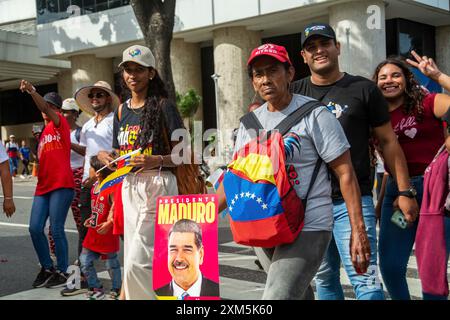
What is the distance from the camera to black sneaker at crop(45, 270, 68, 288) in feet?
19.5

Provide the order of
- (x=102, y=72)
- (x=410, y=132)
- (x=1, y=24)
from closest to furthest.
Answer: (x=410, y=132) < (x=102, y=72) < (x=1, y=24)

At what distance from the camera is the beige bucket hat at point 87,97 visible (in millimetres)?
5487

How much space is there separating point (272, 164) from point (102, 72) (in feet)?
106

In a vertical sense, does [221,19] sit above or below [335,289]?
above

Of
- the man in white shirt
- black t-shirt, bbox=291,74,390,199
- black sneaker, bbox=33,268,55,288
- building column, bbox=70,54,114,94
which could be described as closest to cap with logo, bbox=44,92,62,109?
the man in white shirt

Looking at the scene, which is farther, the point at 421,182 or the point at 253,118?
the point at 421,182

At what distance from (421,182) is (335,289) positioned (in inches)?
37.4

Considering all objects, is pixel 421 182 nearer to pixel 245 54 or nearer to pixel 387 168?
pixel 387 168

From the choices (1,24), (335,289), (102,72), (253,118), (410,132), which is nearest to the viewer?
(253,118)

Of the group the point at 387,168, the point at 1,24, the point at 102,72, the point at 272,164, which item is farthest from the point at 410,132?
the point at 1,24

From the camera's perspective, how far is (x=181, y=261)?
345 cm

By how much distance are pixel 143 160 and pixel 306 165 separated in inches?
44.6

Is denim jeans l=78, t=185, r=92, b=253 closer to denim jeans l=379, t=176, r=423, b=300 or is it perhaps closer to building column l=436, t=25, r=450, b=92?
denim jeans l=379, t=176, r=423, b=300

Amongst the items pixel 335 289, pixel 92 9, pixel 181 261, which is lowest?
pixel 335 289
